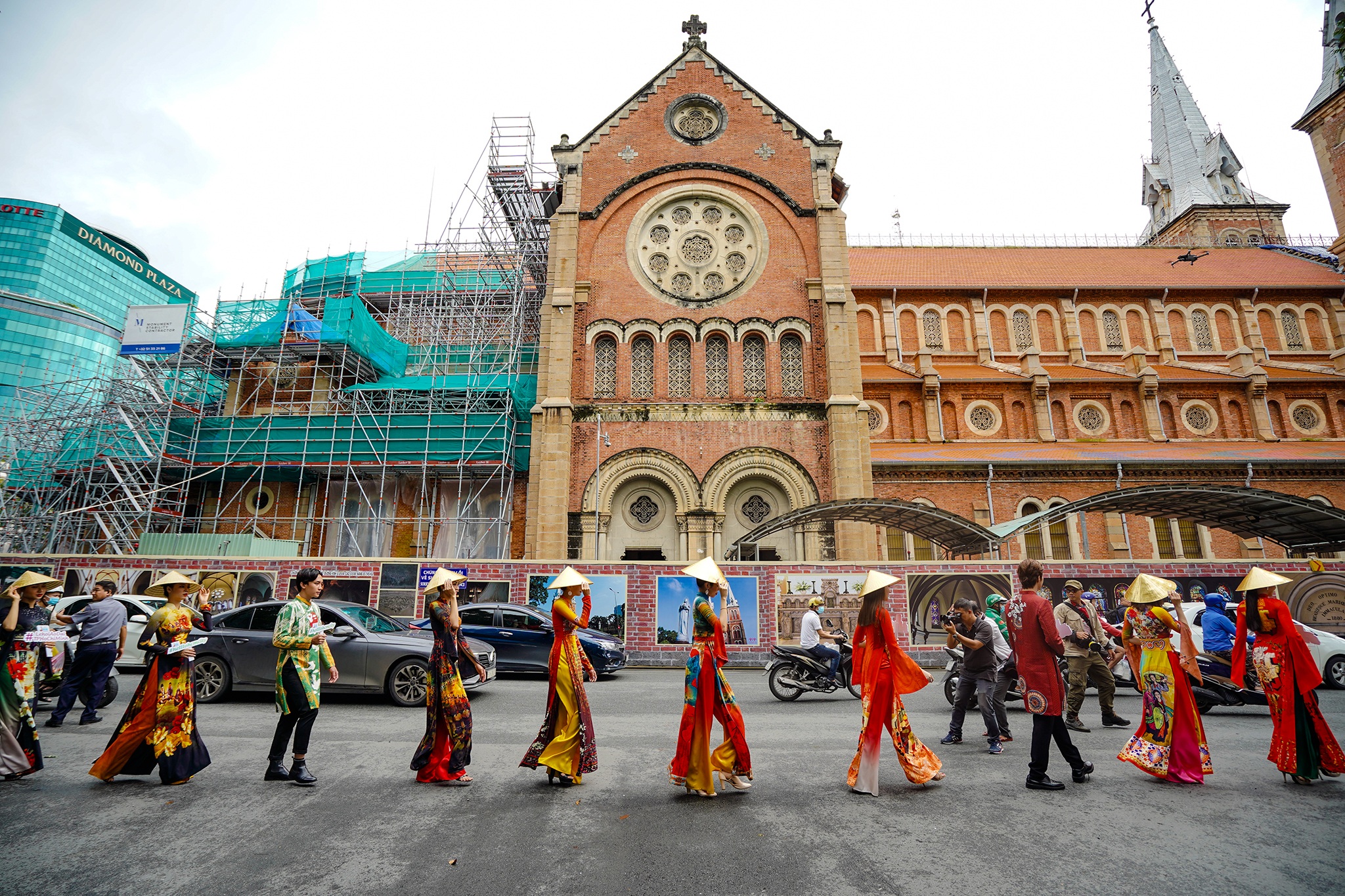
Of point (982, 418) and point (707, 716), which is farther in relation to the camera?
point (982, 418)

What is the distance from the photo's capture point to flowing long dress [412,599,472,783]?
586cm

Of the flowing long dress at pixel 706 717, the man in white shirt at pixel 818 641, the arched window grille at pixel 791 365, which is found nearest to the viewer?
the flowing long dress at pixel 706 717

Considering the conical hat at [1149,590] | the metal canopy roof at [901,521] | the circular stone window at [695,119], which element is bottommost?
the conical hat at [1149,590]

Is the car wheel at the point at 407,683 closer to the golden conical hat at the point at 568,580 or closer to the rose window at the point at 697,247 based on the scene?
the golden conical hat at the point at 568,580

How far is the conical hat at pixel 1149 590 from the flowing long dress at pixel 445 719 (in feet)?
19.6

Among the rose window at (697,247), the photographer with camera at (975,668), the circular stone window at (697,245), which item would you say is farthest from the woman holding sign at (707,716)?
the rose window at (697,247)

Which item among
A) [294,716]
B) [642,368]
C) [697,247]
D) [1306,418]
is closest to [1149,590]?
[294,716]

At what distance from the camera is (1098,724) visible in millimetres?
9000

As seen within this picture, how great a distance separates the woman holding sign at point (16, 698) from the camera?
19.2 feet

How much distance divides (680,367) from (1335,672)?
16.3 metres

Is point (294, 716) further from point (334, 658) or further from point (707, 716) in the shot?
point (334, 658)

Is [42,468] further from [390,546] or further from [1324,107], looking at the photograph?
[1324,107]

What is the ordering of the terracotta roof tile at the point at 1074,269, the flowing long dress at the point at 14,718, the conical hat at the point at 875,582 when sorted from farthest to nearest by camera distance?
the terracotta roof tile at the point at 1074,269 < the flowing long dress at the point at 14,718 < the conical hat at the point at 875,582

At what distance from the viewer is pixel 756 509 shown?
20.9 m
